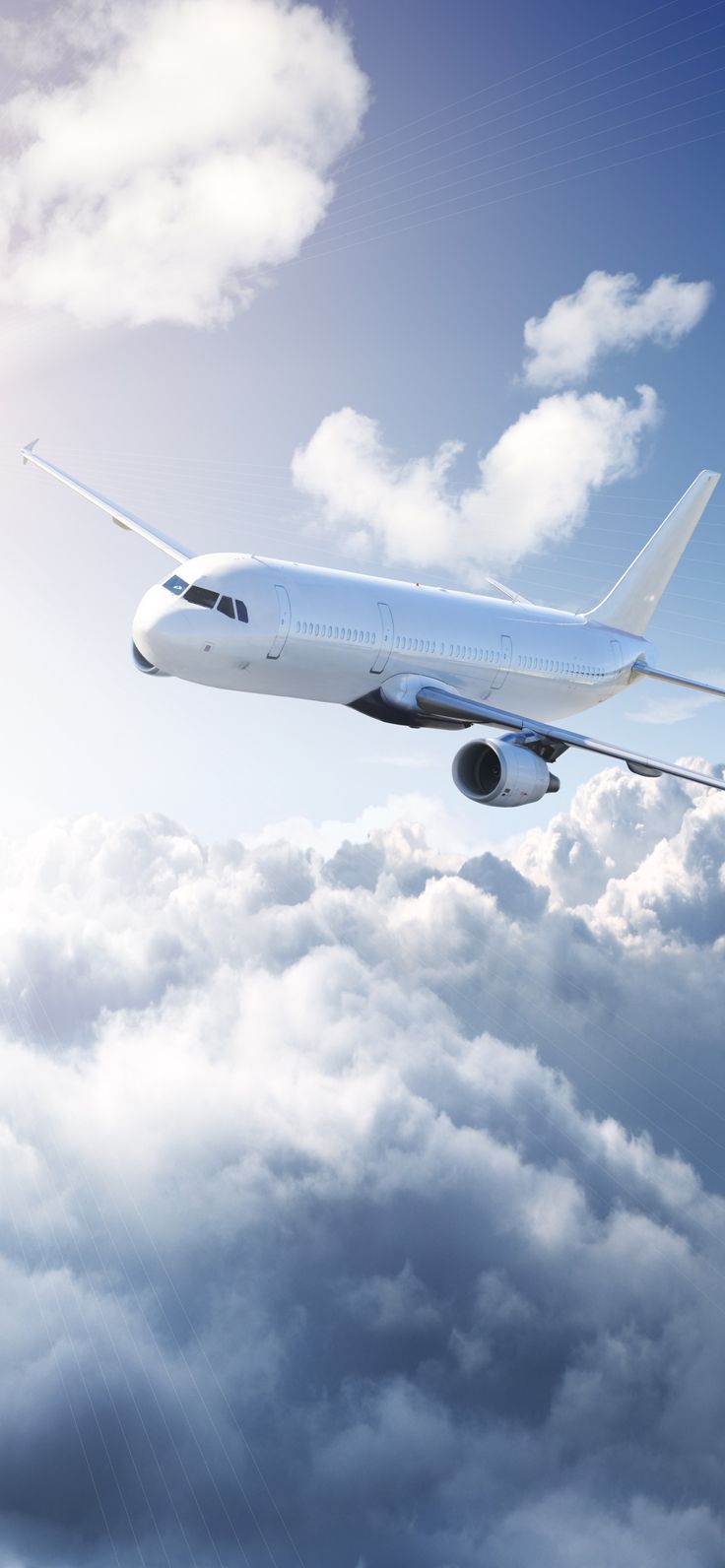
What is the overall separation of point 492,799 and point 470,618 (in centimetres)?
639

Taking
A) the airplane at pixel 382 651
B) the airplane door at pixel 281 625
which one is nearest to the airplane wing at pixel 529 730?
the airplane at pixel 382 651

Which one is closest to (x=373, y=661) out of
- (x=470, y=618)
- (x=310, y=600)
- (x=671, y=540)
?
(x=310, y=600)

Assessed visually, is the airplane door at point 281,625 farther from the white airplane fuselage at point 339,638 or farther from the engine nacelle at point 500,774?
the engine nacelle at point 500,774

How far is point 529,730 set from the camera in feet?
95.3

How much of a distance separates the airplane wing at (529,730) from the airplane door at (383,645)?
1282 mm

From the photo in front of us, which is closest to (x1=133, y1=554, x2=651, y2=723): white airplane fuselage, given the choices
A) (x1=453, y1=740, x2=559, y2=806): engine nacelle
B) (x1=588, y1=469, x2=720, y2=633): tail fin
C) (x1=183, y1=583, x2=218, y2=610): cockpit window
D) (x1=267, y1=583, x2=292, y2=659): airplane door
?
(x1=267, y1=583, x2=292, y2=659): airplane door

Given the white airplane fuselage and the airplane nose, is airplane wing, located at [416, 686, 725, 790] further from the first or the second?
the airplane nose

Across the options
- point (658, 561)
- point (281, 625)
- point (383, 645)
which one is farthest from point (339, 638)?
point (658, 561)

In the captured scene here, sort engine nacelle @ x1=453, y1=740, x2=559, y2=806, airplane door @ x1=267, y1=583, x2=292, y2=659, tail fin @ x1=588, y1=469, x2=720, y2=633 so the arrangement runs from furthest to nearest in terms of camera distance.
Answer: tail fin @ x1=588, y1=469, x2=720, y2=633
engine nacelle @ x1=453, y1=740, x2=559, y2=806
airplane door @ x1=267, y1=583, x2=292, y2=659

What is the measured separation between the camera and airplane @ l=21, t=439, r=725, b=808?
25.8m

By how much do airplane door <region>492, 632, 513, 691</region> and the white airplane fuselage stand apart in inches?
1.2

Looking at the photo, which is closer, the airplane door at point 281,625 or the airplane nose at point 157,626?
the airplane nose at point 157,626

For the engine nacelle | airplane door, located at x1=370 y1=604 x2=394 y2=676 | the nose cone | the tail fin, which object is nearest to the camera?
the nose cone

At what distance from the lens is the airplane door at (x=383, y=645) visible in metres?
28.3
